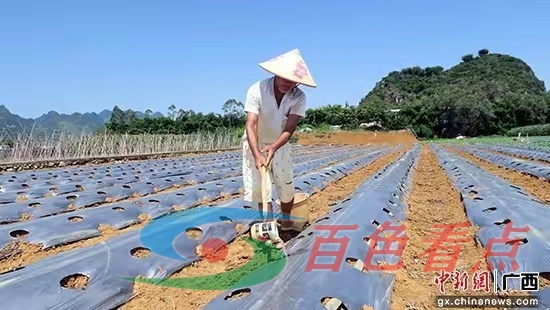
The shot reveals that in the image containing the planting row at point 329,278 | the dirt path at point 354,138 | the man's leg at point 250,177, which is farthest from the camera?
the dirt path at point 354,138

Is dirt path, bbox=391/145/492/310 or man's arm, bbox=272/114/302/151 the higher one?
man's arm, bbox=272/114/302/151

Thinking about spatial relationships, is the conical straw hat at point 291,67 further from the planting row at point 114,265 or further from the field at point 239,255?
the planting row at point 114,265

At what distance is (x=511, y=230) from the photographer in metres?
3.07

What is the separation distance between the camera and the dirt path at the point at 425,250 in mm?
2406

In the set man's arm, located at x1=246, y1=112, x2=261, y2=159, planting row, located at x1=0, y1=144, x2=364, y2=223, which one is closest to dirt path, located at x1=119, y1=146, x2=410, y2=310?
man's arm, located at x1=246, y1=112, x2=261, y2=159

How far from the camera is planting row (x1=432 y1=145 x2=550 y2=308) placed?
242cm

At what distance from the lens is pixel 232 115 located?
50.7 metres

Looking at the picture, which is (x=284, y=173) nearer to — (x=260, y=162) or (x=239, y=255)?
(x=260, y=162)

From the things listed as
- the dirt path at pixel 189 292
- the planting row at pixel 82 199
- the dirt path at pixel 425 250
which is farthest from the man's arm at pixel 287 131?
the planting row at pixel 82 199

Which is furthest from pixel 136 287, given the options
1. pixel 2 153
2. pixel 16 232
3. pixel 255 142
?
pixel 2 153

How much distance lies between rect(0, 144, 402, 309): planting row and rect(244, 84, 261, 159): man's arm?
3.05ft

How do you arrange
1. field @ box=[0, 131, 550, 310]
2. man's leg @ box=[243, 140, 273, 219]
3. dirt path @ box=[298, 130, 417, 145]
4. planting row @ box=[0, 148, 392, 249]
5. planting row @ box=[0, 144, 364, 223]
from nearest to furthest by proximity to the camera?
1. field @ box=[0, 131, 550, 310]
2. man's leg @ box=[243, 140, 273, 219]
3. planting row @ box=[0, 148, 392, 249]
4. planting row @ box=[0, 144, 364, 223]
5. dirt path @ box=[298, 130, 417, 145]

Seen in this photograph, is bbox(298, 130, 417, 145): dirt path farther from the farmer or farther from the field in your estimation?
the farmer

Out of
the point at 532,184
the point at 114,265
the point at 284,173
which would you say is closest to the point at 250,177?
the point at 284,173
